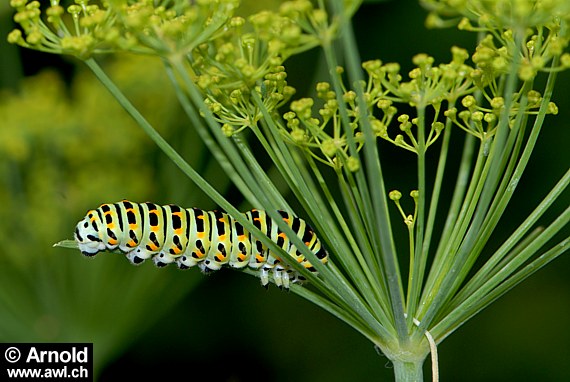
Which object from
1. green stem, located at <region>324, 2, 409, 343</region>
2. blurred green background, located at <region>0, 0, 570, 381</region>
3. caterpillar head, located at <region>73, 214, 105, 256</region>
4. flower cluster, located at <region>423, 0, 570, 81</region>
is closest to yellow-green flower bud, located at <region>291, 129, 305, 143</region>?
green stem, located at <region>324, 2, 409, 343</region>

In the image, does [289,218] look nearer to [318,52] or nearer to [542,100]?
[542,100]

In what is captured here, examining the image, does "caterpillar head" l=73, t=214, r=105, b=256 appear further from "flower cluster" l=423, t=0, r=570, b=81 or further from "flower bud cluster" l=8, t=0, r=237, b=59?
"flower cluster" l=423, t=0, r=570, b=81

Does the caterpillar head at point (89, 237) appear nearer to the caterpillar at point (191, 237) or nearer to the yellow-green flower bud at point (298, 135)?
the caterpillar at point (191, 237)

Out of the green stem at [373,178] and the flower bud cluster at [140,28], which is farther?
the flower bud cluster at [140,28]

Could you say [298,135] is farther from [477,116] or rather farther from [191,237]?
[191,237]

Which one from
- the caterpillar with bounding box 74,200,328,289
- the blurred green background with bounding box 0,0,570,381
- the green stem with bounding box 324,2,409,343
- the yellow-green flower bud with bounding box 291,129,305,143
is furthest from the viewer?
the blurred green background with bounding box 0,0,570,381

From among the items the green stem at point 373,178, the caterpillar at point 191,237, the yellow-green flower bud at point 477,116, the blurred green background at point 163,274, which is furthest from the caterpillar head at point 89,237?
the yellow-green flower bud at point 477,116

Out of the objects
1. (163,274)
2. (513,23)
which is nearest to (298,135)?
(513,23)

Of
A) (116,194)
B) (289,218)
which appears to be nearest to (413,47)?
(116,194)
